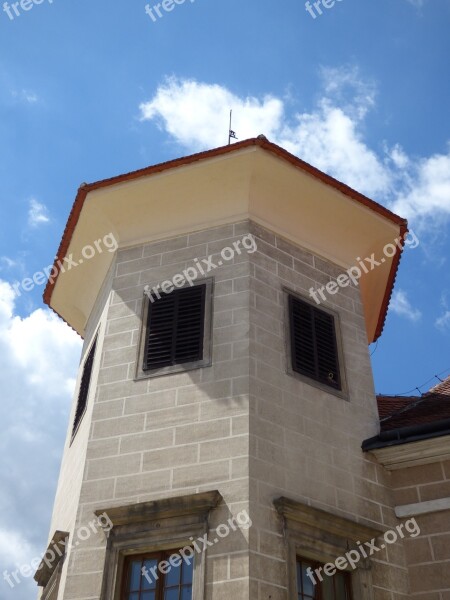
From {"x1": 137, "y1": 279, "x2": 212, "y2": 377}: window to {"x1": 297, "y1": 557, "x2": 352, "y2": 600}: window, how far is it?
3.03 meters

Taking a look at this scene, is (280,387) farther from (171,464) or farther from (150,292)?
(150,292)

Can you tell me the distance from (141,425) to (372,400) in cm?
366

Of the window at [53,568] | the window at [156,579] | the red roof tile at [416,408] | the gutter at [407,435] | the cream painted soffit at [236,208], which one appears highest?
the cream painted soffit at [236,208]

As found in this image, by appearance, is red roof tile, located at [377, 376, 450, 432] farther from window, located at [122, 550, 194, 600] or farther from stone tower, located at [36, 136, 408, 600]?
window, located at [122, 550, 194, 600]

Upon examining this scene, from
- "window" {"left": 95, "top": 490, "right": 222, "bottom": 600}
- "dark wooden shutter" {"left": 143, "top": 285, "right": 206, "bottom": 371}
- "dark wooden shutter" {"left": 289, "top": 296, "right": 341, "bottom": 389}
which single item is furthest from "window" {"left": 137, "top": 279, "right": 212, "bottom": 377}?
"window" {"left": 95, "top": 490, "right": 222, "bottom": 600}

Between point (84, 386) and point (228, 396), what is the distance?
131 inches

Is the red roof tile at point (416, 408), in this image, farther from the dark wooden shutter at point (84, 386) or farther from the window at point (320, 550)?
the dark wooden shutter at point (84, 386)

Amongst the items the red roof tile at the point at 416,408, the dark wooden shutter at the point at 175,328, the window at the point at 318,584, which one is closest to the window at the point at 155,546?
the window at the point at 318,584

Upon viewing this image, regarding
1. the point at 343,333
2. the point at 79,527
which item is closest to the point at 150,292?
the point at 343,333

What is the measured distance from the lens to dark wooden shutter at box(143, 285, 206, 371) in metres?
11.0

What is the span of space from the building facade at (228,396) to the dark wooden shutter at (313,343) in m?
0.04

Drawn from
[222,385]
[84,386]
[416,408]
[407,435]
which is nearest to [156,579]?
[222,385]

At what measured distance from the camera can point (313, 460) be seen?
1009 centimetres

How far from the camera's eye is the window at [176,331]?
1091cm
